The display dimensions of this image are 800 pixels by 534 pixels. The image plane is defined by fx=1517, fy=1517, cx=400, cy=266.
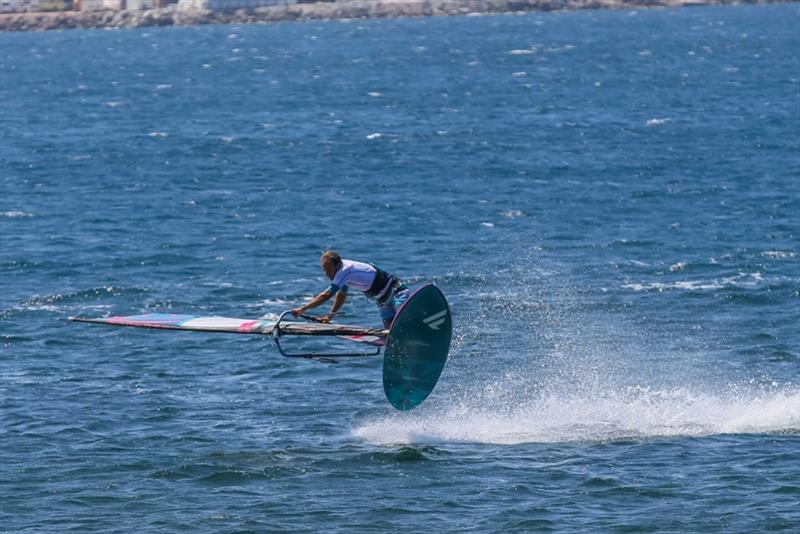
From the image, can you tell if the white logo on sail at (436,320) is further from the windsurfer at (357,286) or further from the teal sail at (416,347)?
the windsurfer at (357,286)

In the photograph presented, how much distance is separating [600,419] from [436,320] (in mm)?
6307

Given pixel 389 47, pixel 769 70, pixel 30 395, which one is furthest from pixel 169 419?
pixel 389 47

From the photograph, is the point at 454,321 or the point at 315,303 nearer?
the point at 315,303

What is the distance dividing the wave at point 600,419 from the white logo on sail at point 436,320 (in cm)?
393

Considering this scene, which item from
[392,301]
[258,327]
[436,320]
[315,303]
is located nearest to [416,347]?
[436,320]

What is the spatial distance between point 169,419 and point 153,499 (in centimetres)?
592

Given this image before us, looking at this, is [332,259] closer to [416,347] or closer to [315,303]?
[315,303]

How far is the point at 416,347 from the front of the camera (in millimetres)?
31938

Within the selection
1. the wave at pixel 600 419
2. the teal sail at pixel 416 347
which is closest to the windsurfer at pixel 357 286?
the teal sail at pixel 416 347

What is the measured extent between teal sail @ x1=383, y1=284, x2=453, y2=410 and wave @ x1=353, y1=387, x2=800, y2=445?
2.65 m

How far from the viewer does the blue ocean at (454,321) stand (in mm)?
31359

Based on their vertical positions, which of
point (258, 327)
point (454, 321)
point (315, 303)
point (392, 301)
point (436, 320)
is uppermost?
point (315, 303)

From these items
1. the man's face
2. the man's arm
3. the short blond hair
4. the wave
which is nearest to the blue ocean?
the wave

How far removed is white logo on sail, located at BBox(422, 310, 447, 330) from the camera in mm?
31703
